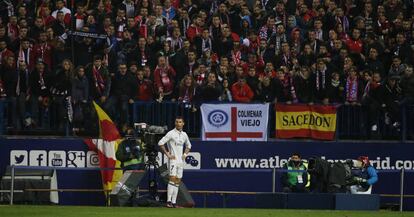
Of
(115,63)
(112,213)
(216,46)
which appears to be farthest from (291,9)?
(112,213)

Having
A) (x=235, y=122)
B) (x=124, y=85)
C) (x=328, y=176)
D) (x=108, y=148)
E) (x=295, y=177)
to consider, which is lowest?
(x=295, y=177)

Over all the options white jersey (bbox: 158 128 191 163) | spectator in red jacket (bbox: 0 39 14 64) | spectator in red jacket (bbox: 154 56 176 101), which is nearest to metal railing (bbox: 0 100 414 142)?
spectator in red jacket (bbox: 154 56 176 101)

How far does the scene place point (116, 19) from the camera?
30844 millimetres

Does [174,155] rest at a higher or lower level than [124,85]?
lower

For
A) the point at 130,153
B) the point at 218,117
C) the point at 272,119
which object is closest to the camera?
the point at 130,153

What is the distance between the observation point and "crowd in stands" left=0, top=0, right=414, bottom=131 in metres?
28.9

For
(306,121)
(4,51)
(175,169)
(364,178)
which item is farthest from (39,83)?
(364,178)

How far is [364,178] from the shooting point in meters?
28.6

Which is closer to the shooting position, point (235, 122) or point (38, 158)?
point (235, 122)

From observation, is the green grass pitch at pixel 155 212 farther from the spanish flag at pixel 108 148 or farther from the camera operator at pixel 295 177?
the spanish flag at pixel 108 148

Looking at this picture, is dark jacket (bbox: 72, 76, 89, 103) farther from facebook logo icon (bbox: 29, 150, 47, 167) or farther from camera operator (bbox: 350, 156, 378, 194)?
camera operator (bbox: 350, 156, 378, 194)

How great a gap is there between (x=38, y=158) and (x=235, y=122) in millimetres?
4854

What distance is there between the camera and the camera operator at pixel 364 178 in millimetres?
28484

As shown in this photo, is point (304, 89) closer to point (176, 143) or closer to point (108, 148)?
point (176, 143)
